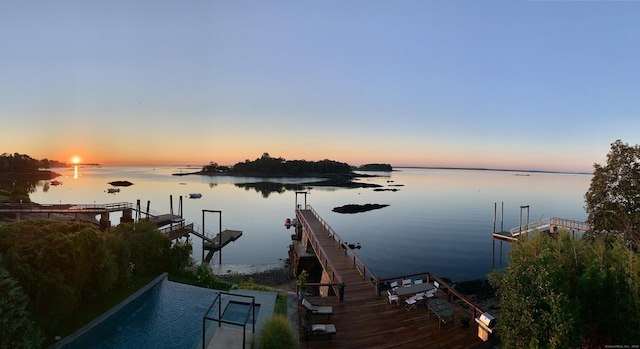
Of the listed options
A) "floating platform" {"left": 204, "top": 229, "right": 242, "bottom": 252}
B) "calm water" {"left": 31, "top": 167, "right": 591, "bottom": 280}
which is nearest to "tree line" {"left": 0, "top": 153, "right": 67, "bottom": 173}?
"calm water" {"left": 31, "top": 167, "right": 591, "bottom": 280}

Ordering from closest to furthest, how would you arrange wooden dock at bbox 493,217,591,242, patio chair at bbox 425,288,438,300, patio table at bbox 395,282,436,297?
1. patio chair at bbox 425,288,438,300
2. patio table at bbox 395,282,436,297
3. wooden dock at bbox 493,217,591,242

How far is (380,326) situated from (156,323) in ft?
32.8

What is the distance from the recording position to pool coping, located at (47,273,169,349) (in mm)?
12068

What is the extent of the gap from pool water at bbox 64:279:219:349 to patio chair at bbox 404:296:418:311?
8.57 m

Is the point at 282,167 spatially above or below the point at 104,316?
above

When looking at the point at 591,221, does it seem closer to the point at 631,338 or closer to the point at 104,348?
the point at 631,338

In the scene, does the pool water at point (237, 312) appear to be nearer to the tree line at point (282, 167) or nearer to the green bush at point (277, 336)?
the green bush at point (277, 336)

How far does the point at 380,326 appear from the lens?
11695 mm

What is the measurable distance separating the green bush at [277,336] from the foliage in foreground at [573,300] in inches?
258

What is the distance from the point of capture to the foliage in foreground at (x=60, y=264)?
38.5 feet

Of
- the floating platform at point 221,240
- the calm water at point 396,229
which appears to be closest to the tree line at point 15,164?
the calm water at point 396,229

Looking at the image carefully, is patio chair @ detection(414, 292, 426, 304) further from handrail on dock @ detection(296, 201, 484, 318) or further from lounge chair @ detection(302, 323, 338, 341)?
lounge chair @ detection(302, 323, 338, 341)

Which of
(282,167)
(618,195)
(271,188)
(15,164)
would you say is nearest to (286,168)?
(282,167)

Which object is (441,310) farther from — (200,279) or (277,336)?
(200,279)
